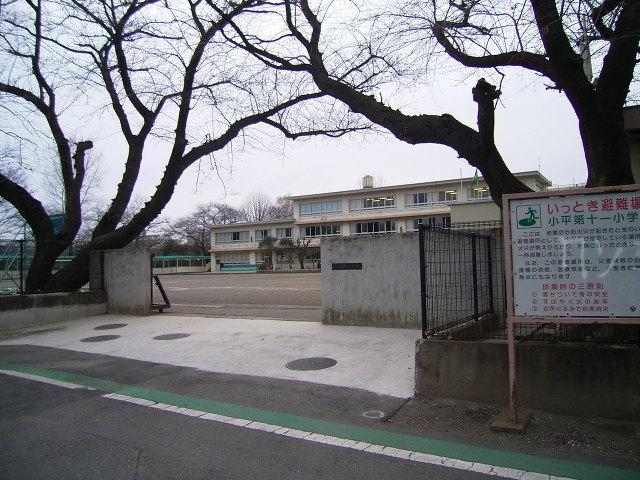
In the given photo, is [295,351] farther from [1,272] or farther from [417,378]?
[1,272]

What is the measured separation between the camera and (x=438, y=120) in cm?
848

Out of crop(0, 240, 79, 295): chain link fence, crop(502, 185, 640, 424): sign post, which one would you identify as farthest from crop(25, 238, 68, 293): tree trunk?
crop(502, 185, 640, 424): sign post

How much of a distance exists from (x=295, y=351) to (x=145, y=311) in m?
7.62

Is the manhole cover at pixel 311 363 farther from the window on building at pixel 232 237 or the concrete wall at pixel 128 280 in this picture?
the window on building at pixel 232 237

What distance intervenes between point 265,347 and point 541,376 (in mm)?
5200

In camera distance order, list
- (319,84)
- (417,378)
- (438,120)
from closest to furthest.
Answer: (417,378)
(438,120)
(319,84)

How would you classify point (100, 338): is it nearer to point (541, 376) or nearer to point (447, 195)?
point (541, 376)

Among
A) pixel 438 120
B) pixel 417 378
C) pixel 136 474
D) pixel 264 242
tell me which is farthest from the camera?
pixel 264 242

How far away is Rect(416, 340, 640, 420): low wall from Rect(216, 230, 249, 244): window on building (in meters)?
67.8

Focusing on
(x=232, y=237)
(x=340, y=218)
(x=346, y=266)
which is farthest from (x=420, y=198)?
(x=346, y=266)

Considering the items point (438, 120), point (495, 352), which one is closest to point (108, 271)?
point (438, 120)

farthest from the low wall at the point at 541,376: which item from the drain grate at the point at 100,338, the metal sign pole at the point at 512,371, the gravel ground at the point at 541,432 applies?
the drain grate at the point at 100,338

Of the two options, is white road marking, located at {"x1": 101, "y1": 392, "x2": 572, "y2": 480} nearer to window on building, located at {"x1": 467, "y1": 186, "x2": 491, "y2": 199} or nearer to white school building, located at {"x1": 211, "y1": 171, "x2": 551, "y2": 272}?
white school building, located at {"x1": 211, "y1": 171, "x2": 551, "y2": 272}

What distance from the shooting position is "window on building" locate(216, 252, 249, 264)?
73125 mm
